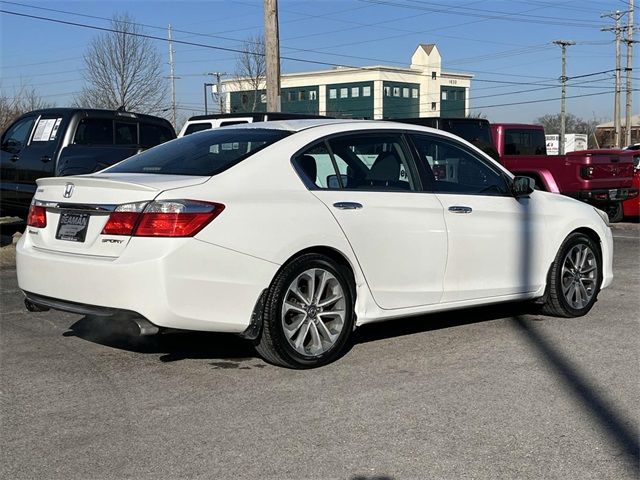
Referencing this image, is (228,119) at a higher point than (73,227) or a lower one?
higher

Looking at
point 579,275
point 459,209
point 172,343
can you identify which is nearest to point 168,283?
point 172,343

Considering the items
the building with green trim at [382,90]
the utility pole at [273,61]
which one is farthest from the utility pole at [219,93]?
the utility pole at [273,61]

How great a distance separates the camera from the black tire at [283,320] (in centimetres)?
505

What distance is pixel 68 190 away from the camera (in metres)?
5.18

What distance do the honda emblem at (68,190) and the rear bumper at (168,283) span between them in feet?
1.27

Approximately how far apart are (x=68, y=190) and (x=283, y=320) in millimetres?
1628

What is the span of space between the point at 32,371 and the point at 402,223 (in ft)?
8.91

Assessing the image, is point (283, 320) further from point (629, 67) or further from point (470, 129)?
point (629, 67)

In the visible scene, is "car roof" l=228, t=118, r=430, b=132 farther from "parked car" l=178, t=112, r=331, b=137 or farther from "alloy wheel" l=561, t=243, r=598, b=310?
"parked car" l=178, t=112, r=331, b=137

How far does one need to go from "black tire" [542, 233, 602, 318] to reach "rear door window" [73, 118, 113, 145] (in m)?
6.93

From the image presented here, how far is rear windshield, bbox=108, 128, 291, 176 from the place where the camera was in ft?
17.3

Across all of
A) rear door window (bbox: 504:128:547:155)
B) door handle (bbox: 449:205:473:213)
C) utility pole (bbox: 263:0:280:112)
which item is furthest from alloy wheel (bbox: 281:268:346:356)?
rear door window (bbox: 504:128:547:155)

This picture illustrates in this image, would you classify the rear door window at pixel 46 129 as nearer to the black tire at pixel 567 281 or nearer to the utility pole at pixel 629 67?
the black tire at pixel 567 281

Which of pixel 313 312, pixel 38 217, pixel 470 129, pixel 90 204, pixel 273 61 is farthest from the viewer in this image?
pixel 273 61
